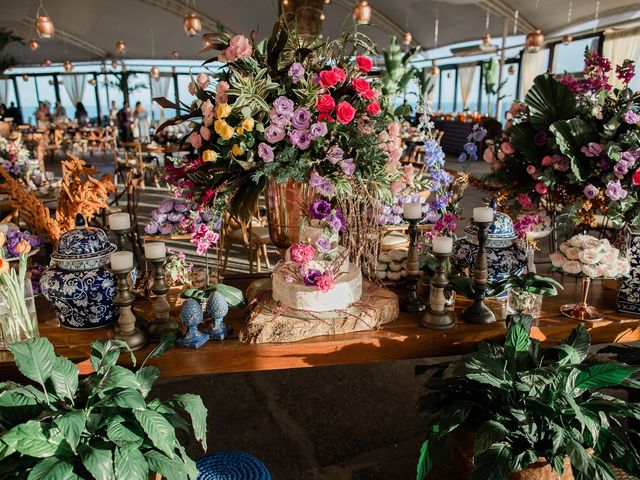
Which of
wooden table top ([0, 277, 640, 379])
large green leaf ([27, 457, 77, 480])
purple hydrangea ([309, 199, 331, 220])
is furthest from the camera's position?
purple hydrangea ([309, 199, 331, 220])

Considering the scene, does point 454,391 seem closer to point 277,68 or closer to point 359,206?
point 359,206

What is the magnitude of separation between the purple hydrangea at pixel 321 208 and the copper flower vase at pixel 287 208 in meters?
0.07

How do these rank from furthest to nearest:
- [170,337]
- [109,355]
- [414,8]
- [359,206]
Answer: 1. [414,8]
2. [359,206]
3. [170,337]
4. [109,355]

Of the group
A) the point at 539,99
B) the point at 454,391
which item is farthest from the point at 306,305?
the point at 539,99

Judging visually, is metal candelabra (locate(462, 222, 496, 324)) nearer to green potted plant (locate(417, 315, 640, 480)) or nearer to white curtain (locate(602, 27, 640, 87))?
green potted plant (locate(417, 315, 640, 480))

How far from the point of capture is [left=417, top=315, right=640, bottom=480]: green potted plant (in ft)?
4.97

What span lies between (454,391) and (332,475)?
0.66m

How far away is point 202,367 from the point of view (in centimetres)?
174

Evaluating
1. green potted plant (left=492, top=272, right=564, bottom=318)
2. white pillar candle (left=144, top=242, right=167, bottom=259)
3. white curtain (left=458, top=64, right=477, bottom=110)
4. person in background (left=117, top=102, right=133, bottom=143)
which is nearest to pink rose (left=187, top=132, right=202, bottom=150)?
white pillar candle (left=144, top=242, right=167, bottom=259)

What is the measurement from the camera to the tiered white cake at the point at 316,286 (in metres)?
1.86

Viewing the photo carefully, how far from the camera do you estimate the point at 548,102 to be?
2178 millimetres

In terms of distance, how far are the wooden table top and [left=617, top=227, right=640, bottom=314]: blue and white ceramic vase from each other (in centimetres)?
4

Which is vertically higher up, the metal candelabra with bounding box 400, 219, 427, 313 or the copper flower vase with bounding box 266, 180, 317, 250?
the copper flower vase with bounding box 266, 180, 317, 250

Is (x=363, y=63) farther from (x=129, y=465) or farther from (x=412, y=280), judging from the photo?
(x=129, y=465)
